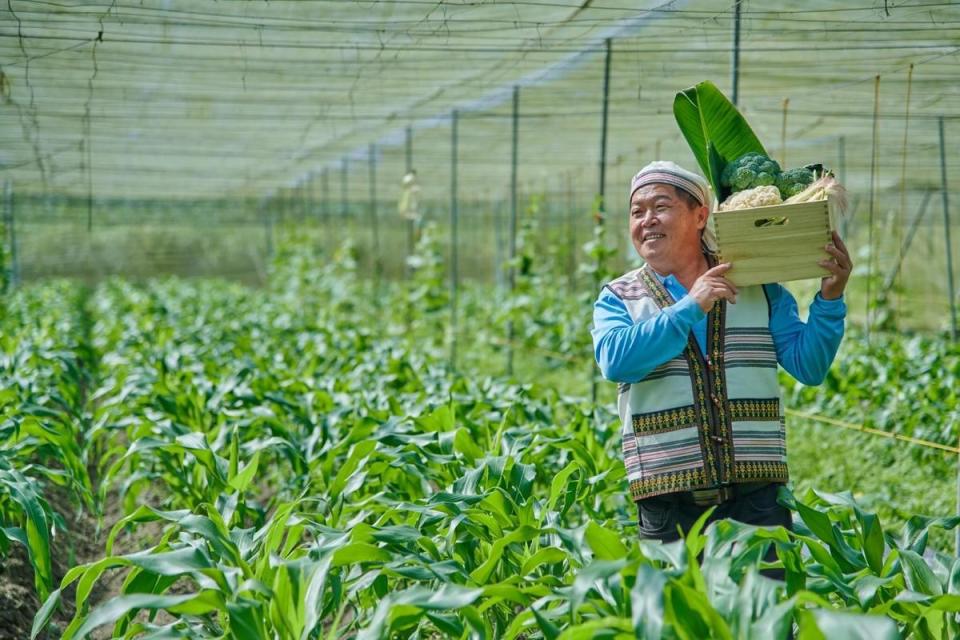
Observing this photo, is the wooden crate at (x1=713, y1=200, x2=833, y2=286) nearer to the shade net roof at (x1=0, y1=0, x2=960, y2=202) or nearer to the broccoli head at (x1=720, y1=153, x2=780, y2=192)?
the broccoli head at (x1=720, y1=153, x2=780, y2=192)

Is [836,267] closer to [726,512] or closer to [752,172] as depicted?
[752,172]

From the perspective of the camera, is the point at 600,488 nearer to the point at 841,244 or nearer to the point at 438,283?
the point at 841,244

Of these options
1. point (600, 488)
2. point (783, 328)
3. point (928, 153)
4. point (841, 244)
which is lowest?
point (600, 488)

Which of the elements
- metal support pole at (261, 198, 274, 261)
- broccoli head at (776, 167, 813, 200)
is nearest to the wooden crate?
broccoli head at (776, 167, 813, 200)

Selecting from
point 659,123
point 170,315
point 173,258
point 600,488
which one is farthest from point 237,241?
point 600,488

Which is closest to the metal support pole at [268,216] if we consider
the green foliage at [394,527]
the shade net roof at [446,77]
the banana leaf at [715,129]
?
the shade net roof at [446,77]

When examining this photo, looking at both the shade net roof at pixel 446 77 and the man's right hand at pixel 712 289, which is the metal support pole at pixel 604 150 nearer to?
the shade net roof at pixel 446 77

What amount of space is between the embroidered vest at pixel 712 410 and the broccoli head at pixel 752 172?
0.92 feet

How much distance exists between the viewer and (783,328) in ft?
9.23

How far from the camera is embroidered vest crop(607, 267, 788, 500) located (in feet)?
8.82

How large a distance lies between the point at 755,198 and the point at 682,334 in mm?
416

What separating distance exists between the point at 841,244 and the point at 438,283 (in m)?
8.81

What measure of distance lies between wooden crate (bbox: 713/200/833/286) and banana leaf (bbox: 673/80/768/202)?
241 mm

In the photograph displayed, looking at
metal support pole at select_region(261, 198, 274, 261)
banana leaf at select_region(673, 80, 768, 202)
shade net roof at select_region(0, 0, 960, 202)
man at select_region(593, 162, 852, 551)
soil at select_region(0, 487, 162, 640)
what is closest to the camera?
man at select_region(593, 162, 852, 551)
